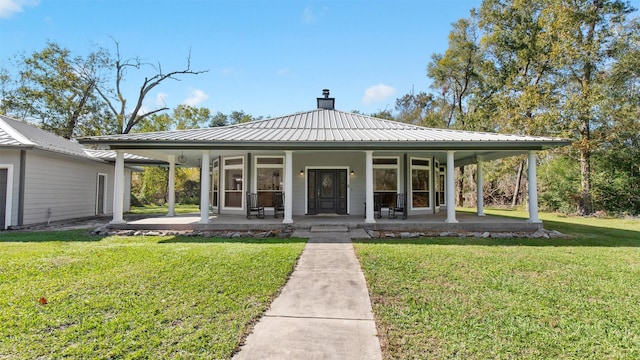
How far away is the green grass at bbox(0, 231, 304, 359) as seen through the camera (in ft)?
8.65

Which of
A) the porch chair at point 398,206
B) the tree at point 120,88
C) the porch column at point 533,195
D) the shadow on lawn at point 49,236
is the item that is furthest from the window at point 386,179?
the tree at point 120,88

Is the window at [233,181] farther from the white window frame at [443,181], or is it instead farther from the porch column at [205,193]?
the white window frame at [443,181]

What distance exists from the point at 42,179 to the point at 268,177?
7.34 metres

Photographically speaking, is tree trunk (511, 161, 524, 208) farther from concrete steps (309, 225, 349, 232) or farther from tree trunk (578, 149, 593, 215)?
concrete steps (309, 225, 349, 232)

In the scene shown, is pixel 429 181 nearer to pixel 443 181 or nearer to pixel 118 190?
pixel 443 181

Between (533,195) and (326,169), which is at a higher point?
(326,169)

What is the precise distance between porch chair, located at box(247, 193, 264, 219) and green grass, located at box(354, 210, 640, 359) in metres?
4.62

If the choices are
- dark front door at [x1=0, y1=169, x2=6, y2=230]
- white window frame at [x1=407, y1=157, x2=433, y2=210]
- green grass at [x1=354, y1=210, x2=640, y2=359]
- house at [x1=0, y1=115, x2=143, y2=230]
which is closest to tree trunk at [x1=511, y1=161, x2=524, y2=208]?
white window frame at [x1=407, y1=157, x2=433, y2=210]

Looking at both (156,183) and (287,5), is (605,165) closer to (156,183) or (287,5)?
(287,5)

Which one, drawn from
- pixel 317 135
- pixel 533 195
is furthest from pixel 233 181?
pixel 533 195

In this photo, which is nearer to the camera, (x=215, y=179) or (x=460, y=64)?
(x=215, y=179)

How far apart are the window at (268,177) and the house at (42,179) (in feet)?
13.5

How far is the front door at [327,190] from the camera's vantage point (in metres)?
11.1

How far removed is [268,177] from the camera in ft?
35.4
